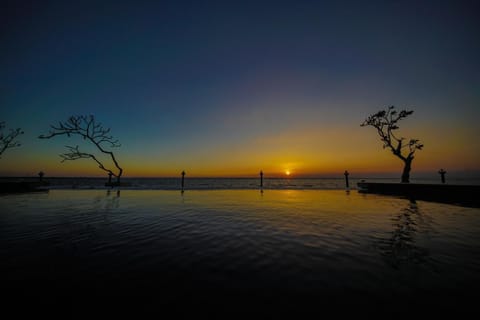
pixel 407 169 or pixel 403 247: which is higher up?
pixel 407 169

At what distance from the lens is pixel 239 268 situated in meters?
2.95

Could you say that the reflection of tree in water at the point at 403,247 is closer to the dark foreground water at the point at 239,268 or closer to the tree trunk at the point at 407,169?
the dark foreground water at the point at 239,268

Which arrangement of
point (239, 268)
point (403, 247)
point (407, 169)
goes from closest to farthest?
point (239, 268)
point (403, 247)
point (407, 169)

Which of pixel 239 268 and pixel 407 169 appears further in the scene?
pixel 407 169

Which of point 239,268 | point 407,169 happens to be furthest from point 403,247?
point 407,169

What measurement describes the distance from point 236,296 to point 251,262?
99cm

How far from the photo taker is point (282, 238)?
4.39 m

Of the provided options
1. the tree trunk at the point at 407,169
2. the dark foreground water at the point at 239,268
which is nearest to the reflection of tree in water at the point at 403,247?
the dark foreground water at the point at 239,268

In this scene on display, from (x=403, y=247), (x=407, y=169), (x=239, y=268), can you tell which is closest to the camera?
(x=239, y=268)

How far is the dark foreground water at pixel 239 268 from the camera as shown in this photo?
6.79 feet

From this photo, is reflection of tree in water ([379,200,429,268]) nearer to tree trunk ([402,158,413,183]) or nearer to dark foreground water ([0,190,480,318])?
dark foreground water ([0,190,480,318])

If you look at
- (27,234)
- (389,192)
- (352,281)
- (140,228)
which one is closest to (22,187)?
(27,234)

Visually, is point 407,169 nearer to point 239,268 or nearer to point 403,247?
point 403,247

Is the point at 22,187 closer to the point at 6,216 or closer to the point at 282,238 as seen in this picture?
the point at 6,216
